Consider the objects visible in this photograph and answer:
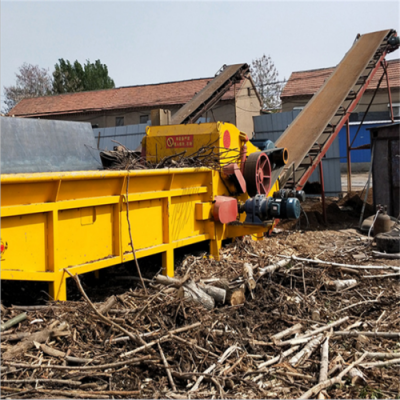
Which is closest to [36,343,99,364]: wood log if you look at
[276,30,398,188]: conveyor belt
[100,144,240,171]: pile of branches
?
[100,144,240,171]: pile of branches

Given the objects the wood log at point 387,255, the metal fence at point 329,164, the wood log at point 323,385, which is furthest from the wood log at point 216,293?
the metal fence at point 329,164

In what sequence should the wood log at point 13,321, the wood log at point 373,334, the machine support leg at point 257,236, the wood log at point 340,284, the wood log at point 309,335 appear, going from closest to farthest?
the wood log at point 13,321 → the wood log at point 309,335 → the wood log at point 373,334 → the wood log at point 340,284 → the machine support leg at point 257,236

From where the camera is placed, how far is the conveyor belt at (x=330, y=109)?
853cm

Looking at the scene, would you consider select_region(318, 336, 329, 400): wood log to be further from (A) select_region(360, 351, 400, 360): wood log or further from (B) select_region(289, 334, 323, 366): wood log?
Answer: (A) select_region(360, 351, 400, 360): wood log

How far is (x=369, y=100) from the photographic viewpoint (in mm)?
23344

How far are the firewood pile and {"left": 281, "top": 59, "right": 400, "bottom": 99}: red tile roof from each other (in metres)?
20.7

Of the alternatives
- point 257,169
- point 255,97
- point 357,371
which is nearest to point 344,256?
point 257,169

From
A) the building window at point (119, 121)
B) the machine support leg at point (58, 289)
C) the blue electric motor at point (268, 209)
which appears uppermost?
the building window at point (119, 121)

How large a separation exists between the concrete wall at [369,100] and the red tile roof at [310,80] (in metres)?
0.29

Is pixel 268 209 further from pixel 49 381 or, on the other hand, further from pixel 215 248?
pixel 49 381

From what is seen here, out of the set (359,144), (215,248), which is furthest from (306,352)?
(359,144)

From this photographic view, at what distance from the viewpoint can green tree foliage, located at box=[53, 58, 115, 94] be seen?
3628cm

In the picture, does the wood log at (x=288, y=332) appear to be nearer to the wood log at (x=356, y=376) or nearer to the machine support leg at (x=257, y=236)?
the wood log at (x=356, y=376)

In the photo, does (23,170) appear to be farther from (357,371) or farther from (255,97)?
(255,97)
